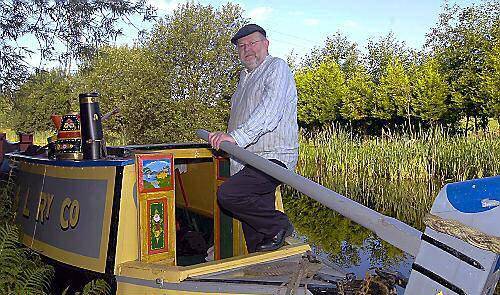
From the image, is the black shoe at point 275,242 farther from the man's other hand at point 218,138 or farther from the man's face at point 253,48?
the man's face at point 253,48

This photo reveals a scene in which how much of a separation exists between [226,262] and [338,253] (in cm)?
499

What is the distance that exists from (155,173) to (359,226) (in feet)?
21.1

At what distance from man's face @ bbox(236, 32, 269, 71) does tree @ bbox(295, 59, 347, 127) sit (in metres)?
18.4

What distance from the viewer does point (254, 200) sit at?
3734mm

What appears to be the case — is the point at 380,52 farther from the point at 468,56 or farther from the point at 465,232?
the point at 465,232

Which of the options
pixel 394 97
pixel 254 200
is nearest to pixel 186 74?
pixel 394 97

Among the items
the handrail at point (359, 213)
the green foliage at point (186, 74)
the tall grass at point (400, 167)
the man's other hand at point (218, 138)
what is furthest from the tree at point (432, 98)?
the handrail at point (359, 213)

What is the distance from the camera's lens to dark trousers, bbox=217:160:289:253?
145 inches

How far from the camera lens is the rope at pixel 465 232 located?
1.78 metres

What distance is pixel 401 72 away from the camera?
794 inches

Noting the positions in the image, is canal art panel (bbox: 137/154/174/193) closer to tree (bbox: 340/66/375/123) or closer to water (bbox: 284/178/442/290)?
water (bbox: 284/178/442/290)

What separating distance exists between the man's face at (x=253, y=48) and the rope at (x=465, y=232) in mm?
2016

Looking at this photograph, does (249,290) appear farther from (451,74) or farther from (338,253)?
(451,74)

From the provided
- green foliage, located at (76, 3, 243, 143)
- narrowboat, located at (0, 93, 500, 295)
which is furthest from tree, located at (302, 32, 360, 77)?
narrowboat, located at (0, 93, 500, 295)
